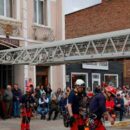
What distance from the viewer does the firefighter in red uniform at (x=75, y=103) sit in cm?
1230

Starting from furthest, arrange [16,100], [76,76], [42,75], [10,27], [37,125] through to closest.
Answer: [76,76] → [42,75] → [10,27] → [16,100] → [37,125]

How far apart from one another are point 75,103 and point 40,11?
→ 1653cm

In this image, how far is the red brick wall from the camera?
141ft

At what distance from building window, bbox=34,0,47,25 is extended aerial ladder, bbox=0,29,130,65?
15.9ft

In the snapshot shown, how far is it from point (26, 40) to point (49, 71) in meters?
2.74

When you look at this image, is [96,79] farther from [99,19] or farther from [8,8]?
[8,8]

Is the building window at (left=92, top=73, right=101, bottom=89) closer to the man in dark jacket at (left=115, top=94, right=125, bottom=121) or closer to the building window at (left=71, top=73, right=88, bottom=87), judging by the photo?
the building window at (left=71, top=73, right=88, bottom=87)

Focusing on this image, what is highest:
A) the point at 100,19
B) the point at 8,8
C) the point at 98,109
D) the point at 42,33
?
the point at 100,19

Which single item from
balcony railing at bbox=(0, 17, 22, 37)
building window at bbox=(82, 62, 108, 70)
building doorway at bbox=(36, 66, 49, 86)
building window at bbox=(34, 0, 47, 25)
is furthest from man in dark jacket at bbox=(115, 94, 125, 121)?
building window at bbox=(82, 62, 108, 70)

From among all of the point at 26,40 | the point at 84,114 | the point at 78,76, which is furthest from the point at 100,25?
the point at 84,114

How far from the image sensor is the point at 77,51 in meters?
20.0

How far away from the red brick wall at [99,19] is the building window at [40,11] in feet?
49.0

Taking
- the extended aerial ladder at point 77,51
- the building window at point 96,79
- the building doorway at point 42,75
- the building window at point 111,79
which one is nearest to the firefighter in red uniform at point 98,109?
the extended aerial ladder at point 77,51

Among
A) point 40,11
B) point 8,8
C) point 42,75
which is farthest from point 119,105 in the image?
point 40,11
